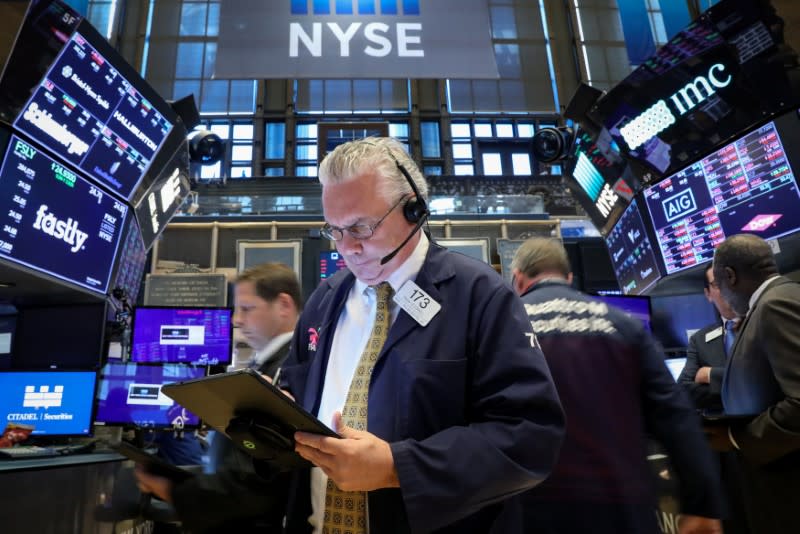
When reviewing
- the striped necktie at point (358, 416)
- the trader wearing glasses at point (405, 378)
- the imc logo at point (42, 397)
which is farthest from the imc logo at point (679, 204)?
the imc logo at point (42, 397)

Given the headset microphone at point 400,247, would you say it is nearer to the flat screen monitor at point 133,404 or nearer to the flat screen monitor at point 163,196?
the flat screen monitor at point 133,404

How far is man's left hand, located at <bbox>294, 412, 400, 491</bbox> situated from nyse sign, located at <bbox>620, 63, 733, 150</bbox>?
291 cm

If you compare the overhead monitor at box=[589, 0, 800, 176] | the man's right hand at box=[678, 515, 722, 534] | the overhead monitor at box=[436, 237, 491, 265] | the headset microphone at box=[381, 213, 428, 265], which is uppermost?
the overhead monitor at box=[436, 237, 491, 265]

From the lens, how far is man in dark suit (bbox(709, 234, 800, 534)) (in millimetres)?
1987

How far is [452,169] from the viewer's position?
16.0 meters

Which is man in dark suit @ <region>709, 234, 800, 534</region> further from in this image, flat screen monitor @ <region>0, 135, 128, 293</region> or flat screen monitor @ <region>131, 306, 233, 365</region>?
flat screen monitor @ <region>131, 306, 233, 365</region>

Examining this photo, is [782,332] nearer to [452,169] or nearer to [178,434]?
[178,434]

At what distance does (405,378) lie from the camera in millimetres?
1099

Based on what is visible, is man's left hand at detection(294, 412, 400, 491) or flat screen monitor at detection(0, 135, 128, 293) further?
flat screen monitor at detection(0, 135, 128, 293)

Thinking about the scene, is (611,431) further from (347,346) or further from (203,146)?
(203,146)

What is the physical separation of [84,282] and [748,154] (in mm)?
3773

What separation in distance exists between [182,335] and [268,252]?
2.82 m

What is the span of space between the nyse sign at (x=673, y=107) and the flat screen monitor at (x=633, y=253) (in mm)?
541

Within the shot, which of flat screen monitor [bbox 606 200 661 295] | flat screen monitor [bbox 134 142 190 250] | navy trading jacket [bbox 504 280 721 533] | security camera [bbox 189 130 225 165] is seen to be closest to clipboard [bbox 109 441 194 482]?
navy trading jacket [bbox 504 280 721 533]
